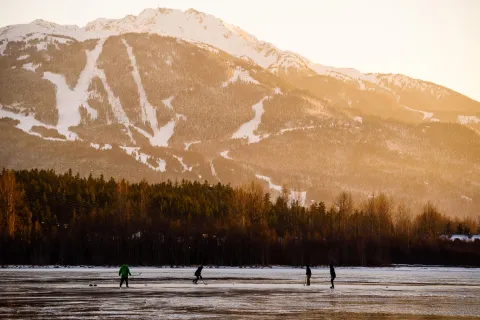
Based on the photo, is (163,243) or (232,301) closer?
(232,301)

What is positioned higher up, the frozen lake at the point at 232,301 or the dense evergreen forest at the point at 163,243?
the dense evergreen forest at the point at 163,243

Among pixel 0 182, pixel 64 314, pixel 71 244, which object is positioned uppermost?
pixel 0 182

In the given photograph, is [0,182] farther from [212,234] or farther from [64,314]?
[64,314]

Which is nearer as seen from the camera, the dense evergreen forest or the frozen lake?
the frozen lake

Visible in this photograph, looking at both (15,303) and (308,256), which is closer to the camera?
(15,303)

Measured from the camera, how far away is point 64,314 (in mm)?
58156

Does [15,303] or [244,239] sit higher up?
[244,239]

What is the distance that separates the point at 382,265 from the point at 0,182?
248 feet

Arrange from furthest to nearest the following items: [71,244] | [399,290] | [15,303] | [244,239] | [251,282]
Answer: [244,239]
[71,244]
[251,282]
[399,290]
[15,303]

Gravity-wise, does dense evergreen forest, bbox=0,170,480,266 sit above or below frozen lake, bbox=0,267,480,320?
above

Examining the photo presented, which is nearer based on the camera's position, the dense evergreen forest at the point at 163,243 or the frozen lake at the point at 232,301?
the frozen lake at the point at 232,301

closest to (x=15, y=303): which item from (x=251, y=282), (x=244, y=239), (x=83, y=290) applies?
(x=83, y=290)

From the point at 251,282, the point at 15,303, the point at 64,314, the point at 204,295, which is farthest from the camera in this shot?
the point at 251,282

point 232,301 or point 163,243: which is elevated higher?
point 163,243
